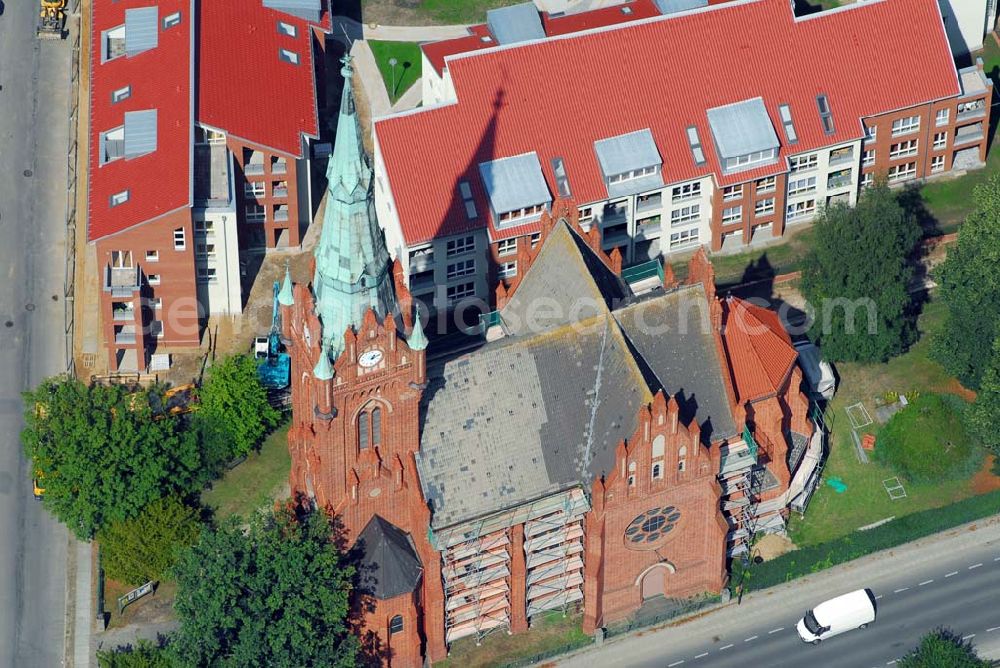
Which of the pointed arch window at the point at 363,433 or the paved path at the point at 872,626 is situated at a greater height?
the pointed arch window at the point at 363,433

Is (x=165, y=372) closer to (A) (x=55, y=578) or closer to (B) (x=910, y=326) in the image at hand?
(A) (x=55, y=578)

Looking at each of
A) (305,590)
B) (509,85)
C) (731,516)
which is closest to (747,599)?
(731,516)

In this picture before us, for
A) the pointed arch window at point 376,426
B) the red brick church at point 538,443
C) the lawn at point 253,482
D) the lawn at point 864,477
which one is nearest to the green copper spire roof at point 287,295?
the red brick church at point 538,443

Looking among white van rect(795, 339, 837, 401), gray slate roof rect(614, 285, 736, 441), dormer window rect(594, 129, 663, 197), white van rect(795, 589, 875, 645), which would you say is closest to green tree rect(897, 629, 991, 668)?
white van rect(795, 589, 875, 645)

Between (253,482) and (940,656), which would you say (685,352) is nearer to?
(940,656)

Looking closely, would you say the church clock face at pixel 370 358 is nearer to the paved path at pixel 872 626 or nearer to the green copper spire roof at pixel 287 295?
the green copper spire roof at pixel 287 295

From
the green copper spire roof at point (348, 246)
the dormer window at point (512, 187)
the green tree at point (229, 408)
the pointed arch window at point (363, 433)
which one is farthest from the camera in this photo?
the dormer window at point (512, 187)
